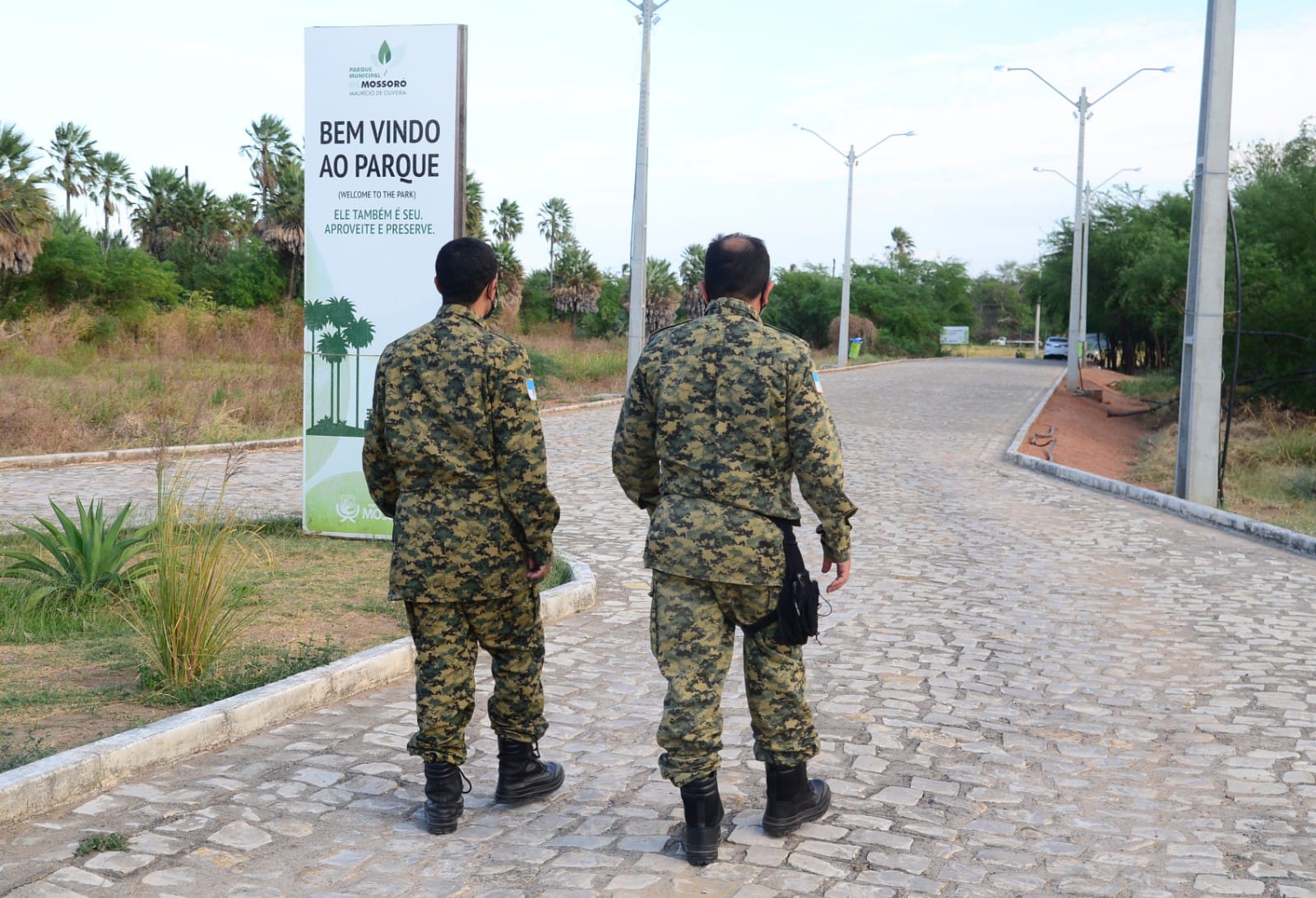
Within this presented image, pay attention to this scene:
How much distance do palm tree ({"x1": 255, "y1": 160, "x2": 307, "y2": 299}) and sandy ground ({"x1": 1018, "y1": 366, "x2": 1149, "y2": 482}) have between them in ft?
92.2

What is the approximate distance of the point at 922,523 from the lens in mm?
12445

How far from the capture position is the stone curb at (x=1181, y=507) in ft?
37.3

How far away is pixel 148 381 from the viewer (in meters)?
21.7

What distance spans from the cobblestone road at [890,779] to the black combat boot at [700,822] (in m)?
0.08

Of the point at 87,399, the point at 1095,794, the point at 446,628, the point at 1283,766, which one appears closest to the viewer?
the point at 446,628

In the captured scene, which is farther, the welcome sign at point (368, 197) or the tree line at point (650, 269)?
the tree line at point (650, 269)

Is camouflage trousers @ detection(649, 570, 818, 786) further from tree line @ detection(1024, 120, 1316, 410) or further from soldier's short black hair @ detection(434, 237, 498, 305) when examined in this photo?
tree line @ detection(1024, 120, 1316, 410)

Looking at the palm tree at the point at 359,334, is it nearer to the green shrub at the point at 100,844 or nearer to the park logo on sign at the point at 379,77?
the park logo on sign at the point at 379,77

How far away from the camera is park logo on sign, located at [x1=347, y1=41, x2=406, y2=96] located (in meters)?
9.49

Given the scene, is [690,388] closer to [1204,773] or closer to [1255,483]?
[1204,773]

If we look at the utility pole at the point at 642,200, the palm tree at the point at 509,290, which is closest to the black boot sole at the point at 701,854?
the utility pole at the point at 642,200

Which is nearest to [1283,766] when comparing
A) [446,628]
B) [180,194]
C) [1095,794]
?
[1095,794]

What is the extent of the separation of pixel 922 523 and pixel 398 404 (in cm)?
886

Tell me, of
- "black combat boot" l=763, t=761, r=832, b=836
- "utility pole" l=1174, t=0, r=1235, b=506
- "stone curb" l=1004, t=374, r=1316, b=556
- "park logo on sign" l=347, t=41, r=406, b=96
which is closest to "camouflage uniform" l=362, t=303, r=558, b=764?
"black combat boot" l=763, t=761, r=832, b=836
